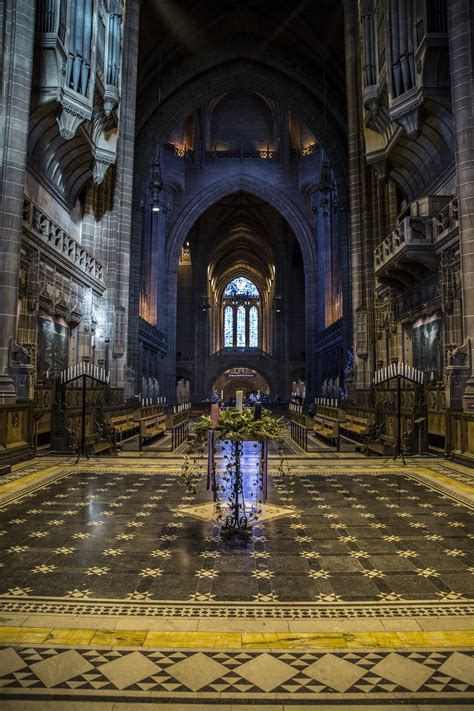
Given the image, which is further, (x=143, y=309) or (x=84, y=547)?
(x=143, y=309)

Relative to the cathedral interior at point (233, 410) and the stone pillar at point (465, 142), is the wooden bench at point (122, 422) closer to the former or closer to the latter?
the cathedral interior at point (233, 410)

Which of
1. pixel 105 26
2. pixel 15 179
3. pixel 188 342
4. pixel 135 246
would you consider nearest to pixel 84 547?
pixel 15 179

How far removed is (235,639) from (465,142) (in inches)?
420

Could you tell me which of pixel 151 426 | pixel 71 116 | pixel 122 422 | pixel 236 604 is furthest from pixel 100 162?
pixel 236 604

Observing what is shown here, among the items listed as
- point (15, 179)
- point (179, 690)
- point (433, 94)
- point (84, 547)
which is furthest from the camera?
point (433, 94)

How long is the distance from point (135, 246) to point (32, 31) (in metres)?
13.8

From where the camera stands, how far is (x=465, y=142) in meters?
10.3

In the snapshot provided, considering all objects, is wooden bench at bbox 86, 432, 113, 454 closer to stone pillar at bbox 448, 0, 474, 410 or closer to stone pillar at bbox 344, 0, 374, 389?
stone pillar at bbox 448, 0, 474, 410

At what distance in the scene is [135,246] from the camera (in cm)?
2434

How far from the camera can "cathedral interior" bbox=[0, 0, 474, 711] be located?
Answer: 275cm

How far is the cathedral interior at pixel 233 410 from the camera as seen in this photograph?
2.75m

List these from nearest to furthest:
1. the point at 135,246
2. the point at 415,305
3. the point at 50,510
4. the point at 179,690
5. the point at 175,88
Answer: the point at 179,690 < the point at 50,510 < the point at 415,305 < the point at 135,246 < the point at 175,88

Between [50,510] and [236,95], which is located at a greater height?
[236,95]

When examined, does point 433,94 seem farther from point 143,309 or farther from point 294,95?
point 143,309
